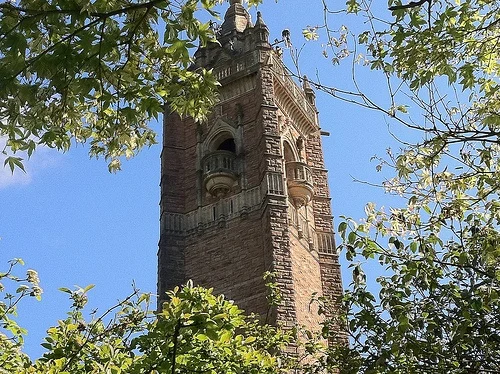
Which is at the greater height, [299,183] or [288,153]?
[288,153]

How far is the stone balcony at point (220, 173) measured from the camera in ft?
80.7

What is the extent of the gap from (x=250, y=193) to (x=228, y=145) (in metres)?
3.59

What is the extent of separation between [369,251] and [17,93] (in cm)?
392

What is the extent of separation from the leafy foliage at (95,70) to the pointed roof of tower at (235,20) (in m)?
23.1

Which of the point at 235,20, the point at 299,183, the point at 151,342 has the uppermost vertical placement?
the point at 235,20

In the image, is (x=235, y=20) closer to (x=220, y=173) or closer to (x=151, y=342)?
(x=220, y=173)

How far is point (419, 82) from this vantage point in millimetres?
7777

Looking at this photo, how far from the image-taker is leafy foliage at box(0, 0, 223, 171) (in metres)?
5.86

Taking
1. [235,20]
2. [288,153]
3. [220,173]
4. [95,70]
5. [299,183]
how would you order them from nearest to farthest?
1. [95,70]
2. [220,173]
3. [299,183]
4. [288,153]
5. [235,20]

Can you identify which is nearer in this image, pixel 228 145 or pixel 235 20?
pixel 228 145

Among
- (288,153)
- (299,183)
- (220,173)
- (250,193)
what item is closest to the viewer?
(250,193)

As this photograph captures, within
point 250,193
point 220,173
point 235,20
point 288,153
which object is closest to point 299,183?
point 250,193

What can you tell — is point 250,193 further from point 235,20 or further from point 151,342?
point 151,342

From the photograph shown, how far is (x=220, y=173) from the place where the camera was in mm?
24609
